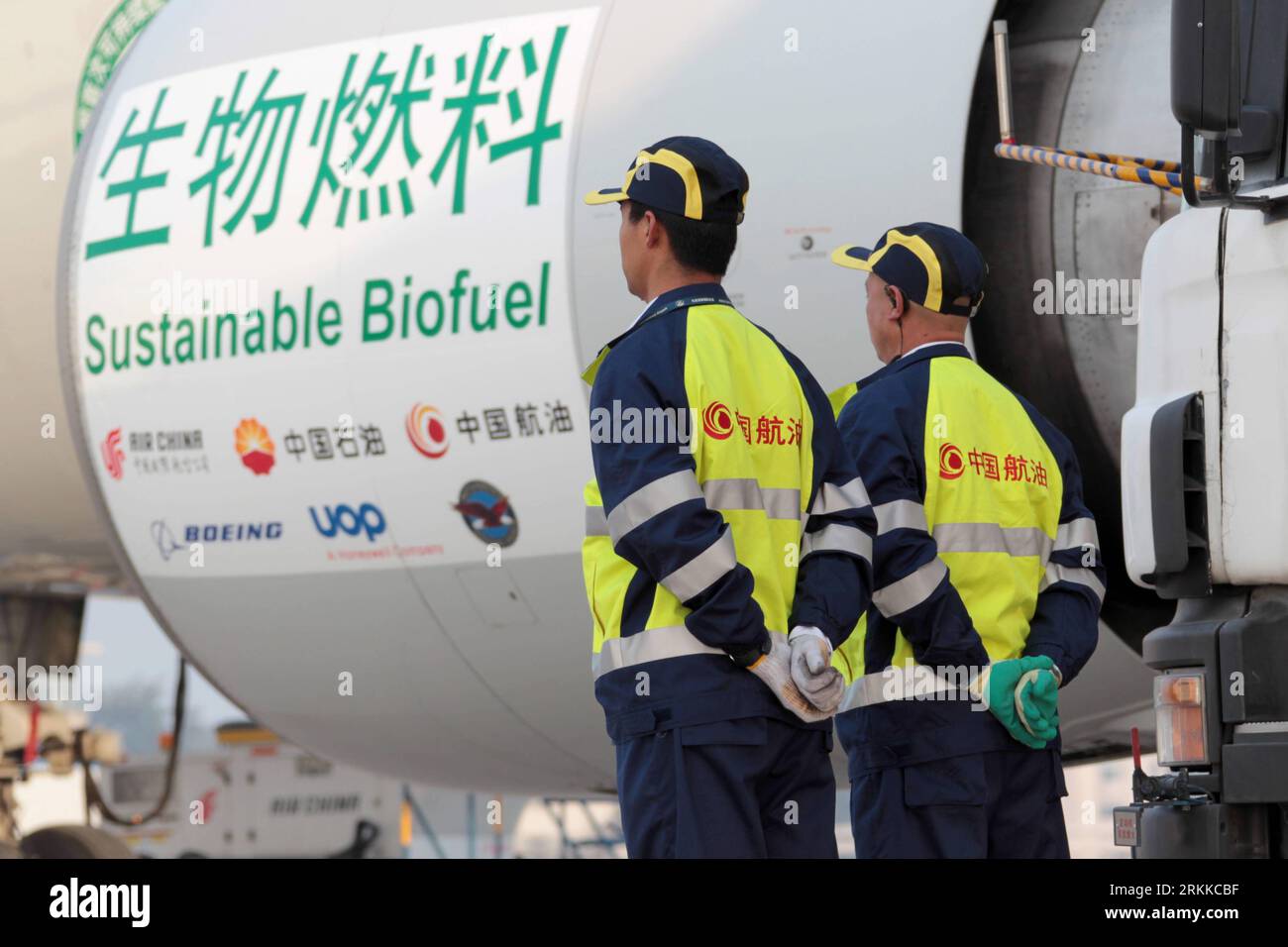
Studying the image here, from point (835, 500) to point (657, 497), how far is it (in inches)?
21.8

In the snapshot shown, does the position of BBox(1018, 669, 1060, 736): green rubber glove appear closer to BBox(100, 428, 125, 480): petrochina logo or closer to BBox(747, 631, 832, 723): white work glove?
BBox(747, 631, 832, 723): white work glove

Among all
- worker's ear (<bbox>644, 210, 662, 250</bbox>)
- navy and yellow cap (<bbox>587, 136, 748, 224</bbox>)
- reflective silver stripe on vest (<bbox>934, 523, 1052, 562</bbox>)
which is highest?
navy and yellow cap (<bbox>587, 136, 748, 224</bbox>)

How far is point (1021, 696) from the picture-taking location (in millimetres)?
4730

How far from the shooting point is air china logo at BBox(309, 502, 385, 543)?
282 inches

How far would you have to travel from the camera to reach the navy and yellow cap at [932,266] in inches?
200

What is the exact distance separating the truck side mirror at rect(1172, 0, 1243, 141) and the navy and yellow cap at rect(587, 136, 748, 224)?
3.13 ft

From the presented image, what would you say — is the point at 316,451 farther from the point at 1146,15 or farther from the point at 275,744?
the point at 275,744

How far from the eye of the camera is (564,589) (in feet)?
22.6

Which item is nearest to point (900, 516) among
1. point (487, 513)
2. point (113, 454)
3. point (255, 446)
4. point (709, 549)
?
point (709, 549)

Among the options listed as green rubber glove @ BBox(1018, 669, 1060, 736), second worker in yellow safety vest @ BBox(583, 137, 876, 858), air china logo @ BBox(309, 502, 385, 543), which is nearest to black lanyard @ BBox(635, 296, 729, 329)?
second worker in yellow safety vest @ BBox(583, 137, 876, 858)

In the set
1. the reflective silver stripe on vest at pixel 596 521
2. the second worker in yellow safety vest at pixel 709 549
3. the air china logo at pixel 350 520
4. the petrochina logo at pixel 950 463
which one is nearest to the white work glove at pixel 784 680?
the second worker in yellow safety vest at pixel 709 549

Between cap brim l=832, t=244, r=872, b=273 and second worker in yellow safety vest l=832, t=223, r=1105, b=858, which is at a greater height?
cap brim l=832, t=244, r=872, b=273

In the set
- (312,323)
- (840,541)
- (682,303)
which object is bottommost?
(840,541)

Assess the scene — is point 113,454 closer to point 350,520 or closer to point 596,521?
point 350,520
